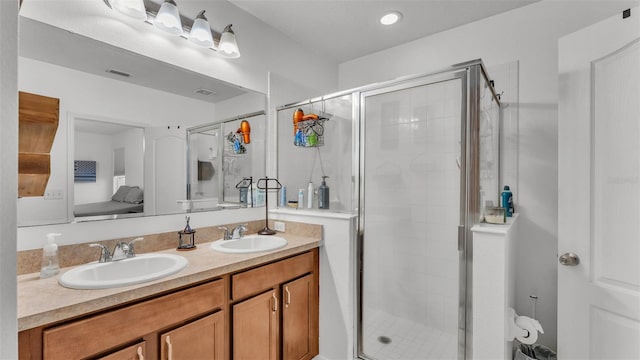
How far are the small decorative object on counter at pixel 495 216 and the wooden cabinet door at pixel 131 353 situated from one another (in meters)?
1.77

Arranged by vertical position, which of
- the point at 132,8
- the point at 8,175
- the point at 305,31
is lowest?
the point at 8,175

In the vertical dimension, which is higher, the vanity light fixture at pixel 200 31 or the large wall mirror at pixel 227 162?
the vanity light fixture at pixel 200 31

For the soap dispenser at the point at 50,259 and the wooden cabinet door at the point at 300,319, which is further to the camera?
the wooden cabinet door at the point at 300,319

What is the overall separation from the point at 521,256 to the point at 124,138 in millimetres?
2675

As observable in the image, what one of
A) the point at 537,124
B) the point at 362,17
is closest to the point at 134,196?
the point at 362,17

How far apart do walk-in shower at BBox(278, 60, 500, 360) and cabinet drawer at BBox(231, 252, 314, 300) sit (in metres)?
0.36

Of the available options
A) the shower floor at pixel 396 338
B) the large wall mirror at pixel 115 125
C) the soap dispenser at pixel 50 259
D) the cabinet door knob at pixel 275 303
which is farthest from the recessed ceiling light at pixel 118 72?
the shower floor at pixel 396 338

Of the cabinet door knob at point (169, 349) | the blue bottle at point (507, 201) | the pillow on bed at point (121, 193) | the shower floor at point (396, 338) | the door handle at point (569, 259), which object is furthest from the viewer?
the blue bottle at point (507, 201)

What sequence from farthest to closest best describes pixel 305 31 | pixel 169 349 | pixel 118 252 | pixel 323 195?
1. pixel 305 31
2. pixel 323 195
3. pixel 118 252
4. pixel 169 349

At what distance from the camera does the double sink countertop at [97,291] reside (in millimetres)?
924

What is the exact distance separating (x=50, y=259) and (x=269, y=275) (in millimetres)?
976

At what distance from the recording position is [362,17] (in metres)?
2.23

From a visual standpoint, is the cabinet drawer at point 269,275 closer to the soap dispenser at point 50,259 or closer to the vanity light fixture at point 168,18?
the soap dispenser at point 50,259

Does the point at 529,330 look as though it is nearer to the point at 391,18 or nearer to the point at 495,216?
the point at 495,216
